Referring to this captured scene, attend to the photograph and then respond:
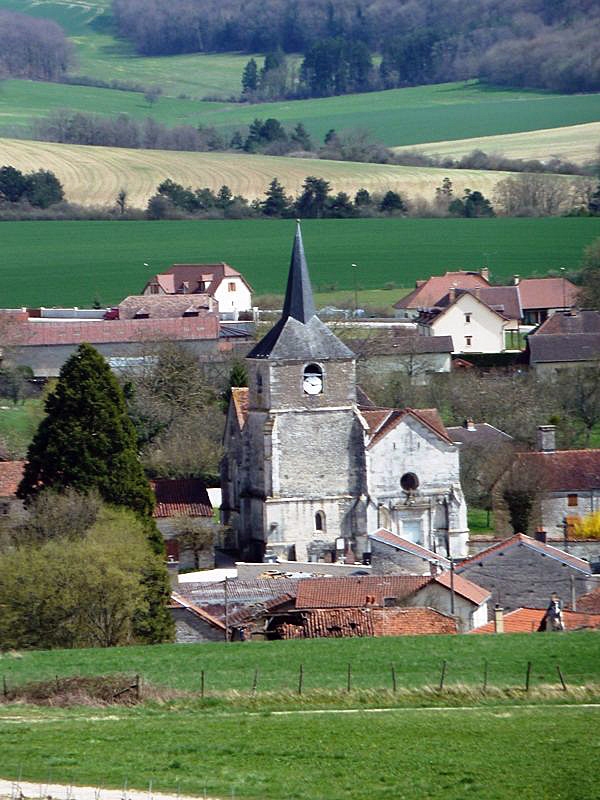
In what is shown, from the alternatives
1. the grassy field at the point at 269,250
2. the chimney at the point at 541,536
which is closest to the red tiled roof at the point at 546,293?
the grassy field at the point at 269,250

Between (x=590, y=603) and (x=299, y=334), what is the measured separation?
12.6 metres

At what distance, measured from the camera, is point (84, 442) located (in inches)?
1682

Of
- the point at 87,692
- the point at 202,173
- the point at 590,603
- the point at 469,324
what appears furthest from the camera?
the point at 202,173

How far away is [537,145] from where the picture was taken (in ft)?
427

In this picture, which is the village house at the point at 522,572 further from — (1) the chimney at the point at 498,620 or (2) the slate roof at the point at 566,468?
(2) the slate roof at the point at 566,468

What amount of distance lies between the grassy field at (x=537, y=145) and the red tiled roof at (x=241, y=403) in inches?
2894

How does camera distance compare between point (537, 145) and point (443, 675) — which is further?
point (537, 145)

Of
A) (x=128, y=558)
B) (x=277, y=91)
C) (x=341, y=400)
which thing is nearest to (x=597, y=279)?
(x=341, y=400)

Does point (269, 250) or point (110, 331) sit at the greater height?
point (269, 250)

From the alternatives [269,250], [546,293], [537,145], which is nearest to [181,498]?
[546,293]

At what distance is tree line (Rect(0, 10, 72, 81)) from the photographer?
177 m

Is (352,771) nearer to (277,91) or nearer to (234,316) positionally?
(234,316)

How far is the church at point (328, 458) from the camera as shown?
48531 millimetres

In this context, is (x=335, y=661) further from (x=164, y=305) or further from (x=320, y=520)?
(x=164, y=305)
